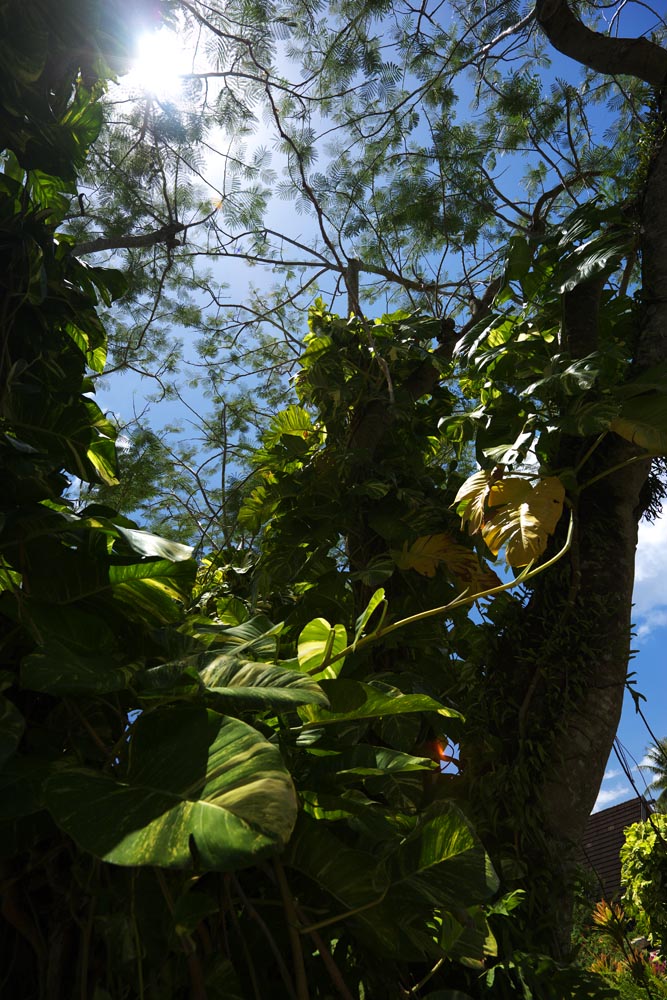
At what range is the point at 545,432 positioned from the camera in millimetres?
1624

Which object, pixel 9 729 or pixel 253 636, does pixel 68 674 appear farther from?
pixel 253 636

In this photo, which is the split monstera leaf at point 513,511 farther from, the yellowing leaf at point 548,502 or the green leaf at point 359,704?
the green leaf at point 359,704

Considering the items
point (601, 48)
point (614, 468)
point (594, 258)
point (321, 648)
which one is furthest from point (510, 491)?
point (601, 48)

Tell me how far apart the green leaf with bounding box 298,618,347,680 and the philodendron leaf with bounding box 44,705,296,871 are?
0.69 ft

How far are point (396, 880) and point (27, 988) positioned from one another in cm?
39

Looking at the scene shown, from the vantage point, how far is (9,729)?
0.65m

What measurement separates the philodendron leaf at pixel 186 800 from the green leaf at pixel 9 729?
67mm

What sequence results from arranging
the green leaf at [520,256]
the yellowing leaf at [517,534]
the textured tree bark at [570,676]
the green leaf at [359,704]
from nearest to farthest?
1. the green leaf at [359,704]
2. the textured tree bark at [570,676]
3. the yellowing leaf at [517,534]
4. the green leaf at [520,256]

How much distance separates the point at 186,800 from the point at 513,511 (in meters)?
1.12

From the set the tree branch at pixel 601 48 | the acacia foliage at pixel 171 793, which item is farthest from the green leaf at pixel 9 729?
the tree branch at pixel 601 48

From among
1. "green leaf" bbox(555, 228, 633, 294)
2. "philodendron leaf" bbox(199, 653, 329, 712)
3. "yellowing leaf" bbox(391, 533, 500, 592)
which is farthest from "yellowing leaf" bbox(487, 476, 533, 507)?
"philodendron leaf" bbox(199, 653, 329, 712)

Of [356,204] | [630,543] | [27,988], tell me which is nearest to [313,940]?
[27,988]

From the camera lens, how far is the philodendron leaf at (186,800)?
49cm

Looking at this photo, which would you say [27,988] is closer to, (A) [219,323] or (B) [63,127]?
(B) [63,127]
